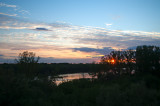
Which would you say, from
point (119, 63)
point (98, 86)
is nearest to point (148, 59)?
point (119, 63)

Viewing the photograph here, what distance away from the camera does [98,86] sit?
81.0 feet

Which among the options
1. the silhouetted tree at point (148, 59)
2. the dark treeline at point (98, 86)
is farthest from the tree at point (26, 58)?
the silhouetted tree at point (148, 59)

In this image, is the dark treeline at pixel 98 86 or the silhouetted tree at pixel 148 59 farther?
the silhouetted tree at pixel 148 59

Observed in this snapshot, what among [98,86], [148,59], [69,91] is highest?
[148,59]

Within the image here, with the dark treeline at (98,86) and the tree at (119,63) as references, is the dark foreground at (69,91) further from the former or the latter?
the tree at (119,63)

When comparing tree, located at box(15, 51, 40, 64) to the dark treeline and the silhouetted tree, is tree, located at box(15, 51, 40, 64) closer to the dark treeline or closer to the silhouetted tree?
the dark treeline

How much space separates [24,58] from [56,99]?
57.1 feet

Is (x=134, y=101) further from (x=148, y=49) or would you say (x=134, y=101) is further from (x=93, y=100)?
(x=148, y=49)

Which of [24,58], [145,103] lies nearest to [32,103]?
[145,103]

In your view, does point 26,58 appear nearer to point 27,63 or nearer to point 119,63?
point 27,63

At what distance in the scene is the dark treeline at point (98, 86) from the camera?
11.7m

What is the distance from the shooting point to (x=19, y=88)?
16.6 meters

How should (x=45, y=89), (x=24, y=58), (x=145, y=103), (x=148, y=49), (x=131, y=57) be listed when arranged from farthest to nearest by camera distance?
(x=131, y=57)
(x=148, y=49)
(x=24, y=58)
(x=45, y=89)
(x=145, y=103)

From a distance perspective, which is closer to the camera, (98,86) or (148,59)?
(98,86)
